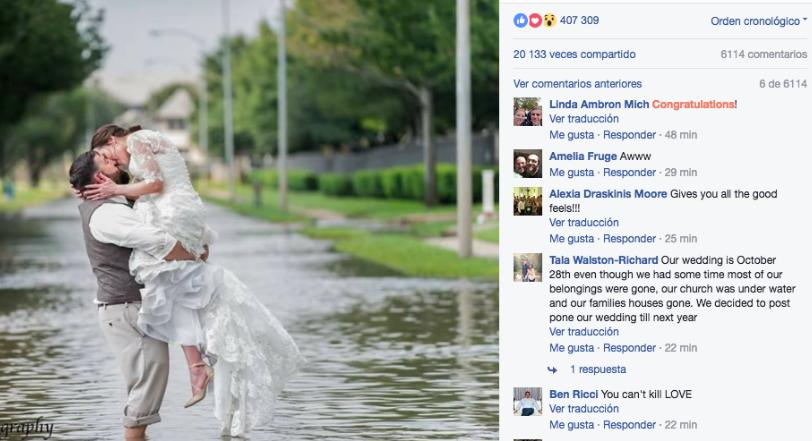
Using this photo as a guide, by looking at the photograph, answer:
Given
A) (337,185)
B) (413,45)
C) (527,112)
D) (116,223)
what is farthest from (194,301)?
(337,185)

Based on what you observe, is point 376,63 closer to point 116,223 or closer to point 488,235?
point 488,235

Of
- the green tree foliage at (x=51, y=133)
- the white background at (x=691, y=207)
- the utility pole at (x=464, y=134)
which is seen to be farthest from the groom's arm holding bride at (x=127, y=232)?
the green tree foliage at (x=51, y=133)

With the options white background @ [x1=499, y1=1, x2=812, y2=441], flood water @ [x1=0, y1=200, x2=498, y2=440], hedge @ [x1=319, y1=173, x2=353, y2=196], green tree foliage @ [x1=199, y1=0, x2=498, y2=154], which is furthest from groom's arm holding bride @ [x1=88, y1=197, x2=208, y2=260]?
hedge @ [x1=319, y1=173, x2=353, y2=196]

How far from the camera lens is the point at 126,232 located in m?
11.4

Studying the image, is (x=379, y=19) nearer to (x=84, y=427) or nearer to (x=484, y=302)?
(x=484, y=302)

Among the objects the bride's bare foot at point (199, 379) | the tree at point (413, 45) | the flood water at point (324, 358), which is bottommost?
the flood water at point (324, 358)

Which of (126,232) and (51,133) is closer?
(126,232)

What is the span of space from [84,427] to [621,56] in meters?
5.30

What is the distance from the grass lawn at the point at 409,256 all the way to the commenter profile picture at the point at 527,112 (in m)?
18.1

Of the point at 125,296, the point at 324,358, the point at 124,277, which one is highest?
the point at 124,277

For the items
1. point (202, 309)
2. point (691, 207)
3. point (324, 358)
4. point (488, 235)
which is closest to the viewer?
point (691, 207)

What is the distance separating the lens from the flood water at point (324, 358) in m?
13.0

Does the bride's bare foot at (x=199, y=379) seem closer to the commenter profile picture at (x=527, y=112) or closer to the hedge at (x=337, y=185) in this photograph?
the commenter profile picture at (x=527, y=112)

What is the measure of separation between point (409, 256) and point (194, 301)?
20.6 m
